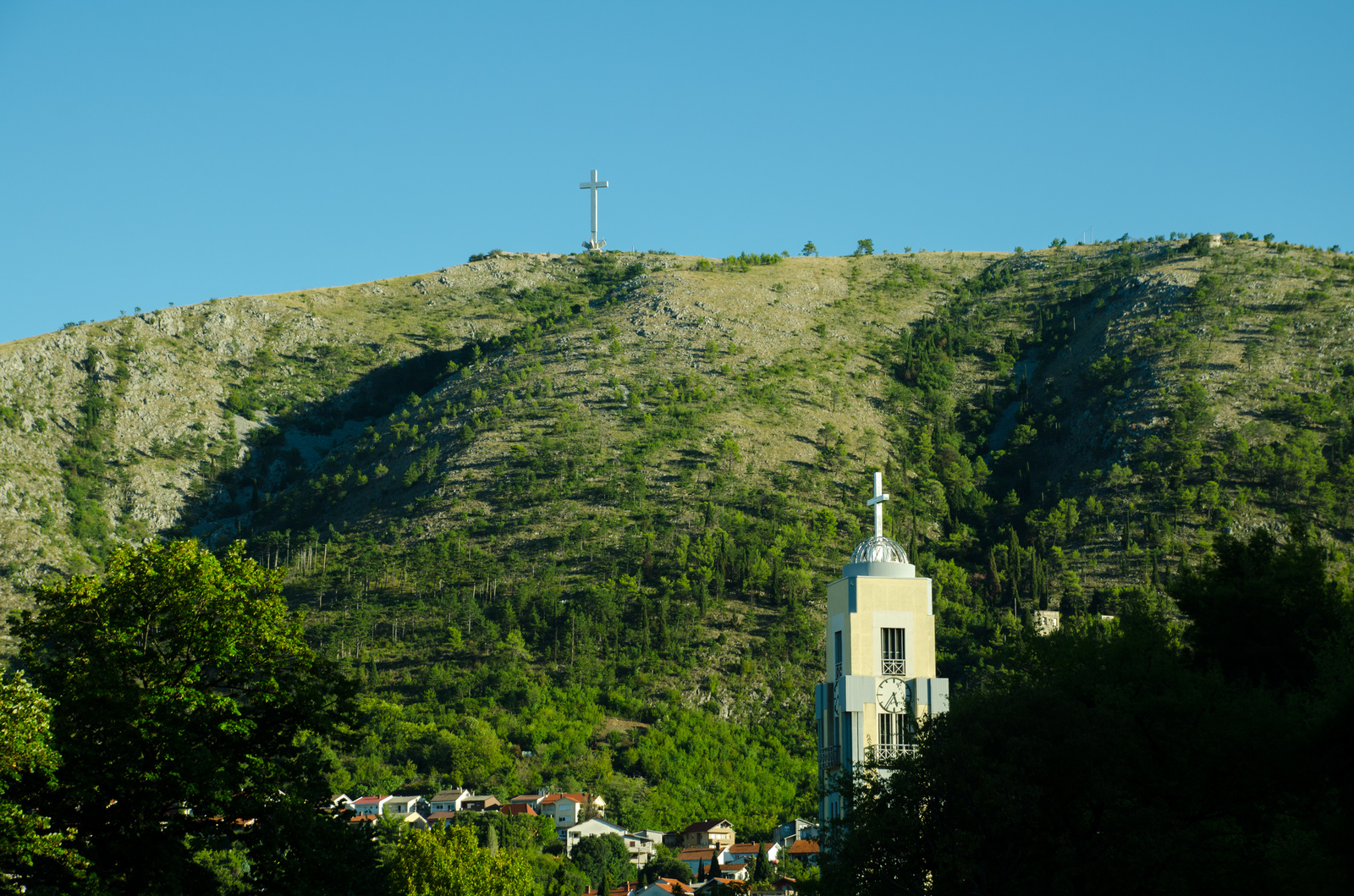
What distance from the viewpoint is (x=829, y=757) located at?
44.7 m

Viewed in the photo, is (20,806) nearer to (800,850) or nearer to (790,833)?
(800,850)

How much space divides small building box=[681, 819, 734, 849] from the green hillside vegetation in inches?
45.8

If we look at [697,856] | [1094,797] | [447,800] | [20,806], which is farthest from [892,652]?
[447,800]

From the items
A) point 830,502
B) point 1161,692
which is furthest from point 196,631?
point 830,502

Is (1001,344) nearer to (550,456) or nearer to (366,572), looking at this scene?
(550,456)

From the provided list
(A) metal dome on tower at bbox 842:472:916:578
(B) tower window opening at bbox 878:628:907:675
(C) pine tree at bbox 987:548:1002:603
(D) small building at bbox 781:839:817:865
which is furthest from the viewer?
(C) pine tree at bbox 987:548:1002:603

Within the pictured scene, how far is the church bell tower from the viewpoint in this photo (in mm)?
42781

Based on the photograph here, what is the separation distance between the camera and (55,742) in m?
28.9

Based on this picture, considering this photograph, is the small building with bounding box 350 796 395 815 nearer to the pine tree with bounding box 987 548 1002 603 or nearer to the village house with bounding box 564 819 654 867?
the village house with bounding box 564 819 654 867

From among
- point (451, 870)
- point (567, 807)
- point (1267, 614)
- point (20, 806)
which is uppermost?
point (1267, 614)

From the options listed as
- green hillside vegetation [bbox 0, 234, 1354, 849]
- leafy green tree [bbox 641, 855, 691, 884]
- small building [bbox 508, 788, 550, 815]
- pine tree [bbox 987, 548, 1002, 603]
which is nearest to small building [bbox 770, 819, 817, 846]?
green hillside vegetation [bbox 0, 234, 1354, 849]

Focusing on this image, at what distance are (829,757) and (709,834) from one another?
56752mm

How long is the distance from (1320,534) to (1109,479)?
20.2m

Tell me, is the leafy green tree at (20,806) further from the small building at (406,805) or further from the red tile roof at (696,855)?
the red tile roof at (696,855)
